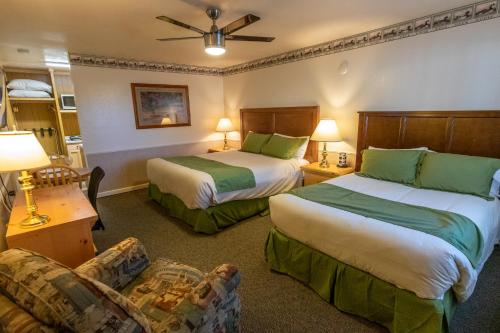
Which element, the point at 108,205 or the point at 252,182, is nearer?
the point at 252,182

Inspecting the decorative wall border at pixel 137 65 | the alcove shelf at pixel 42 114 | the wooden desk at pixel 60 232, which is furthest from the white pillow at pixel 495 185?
the alcove shelf at pixel 42 114

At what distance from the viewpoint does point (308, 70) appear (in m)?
3.74

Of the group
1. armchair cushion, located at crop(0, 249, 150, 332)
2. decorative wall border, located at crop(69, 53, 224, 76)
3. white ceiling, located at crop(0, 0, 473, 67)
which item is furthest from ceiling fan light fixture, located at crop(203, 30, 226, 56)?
decorative wall border, located at crop(69, 53, 224, 76)

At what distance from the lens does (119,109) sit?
417 cm

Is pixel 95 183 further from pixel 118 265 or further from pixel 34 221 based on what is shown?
pixel 118 265

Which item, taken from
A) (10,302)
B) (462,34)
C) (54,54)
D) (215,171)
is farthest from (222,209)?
(54,54)

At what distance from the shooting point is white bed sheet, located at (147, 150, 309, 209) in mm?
2801

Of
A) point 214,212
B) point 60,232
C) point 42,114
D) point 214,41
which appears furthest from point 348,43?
point 42,114

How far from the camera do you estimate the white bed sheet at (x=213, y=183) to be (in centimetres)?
280

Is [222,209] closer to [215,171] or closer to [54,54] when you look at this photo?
[215,171]

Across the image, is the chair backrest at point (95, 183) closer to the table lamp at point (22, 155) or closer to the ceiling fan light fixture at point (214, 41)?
the table lamp at point (22, 155)

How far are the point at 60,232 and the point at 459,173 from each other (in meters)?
3.11

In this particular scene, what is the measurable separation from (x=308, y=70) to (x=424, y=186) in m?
2.27

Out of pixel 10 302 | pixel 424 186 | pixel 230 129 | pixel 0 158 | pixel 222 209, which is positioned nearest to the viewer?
pixel 10 302
